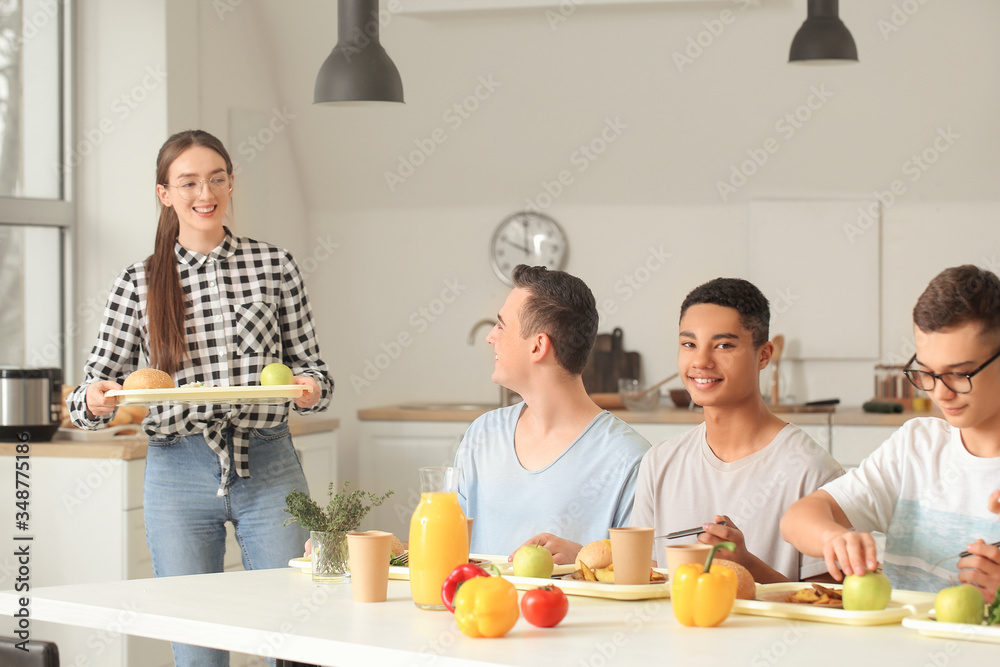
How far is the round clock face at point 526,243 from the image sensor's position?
502 centimetres

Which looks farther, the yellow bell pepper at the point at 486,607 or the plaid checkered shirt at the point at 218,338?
the plaid checkered shirt at the point at 218,338

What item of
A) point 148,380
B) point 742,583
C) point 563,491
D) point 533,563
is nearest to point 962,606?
point 742,583

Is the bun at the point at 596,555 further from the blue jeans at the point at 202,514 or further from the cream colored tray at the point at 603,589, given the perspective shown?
the blue jeans at the point at 202,514

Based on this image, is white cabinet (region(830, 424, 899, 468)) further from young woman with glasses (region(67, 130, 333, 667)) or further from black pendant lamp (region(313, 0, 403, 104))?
young woman with glasses (region(67, 130, 333, 667))

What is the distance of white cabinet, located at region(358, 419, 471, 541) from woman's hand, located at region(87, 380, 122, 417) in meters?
2.40

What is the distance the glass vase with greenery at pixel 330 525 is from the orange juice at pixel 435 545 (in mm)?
162

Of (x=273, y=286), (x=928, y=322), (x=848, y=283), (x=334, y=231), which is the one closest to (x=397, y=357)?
(x=334, y=231)

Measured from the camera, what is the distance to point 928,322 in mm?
1669

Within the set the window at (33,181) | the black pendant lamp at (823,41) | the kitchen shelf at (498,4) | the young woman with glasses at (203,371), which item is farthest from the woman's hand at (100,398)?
the kitchen shelf at (498,4)

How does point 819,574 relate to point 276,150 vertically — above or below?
below

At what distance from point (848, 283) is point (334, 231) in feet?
7.70

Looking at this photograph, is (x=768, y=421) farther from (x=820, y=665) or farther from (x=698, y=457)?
(x=820, y=665)

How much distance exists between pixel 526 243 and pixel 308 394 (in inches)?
112

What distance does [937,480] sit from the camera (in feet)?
5.90
